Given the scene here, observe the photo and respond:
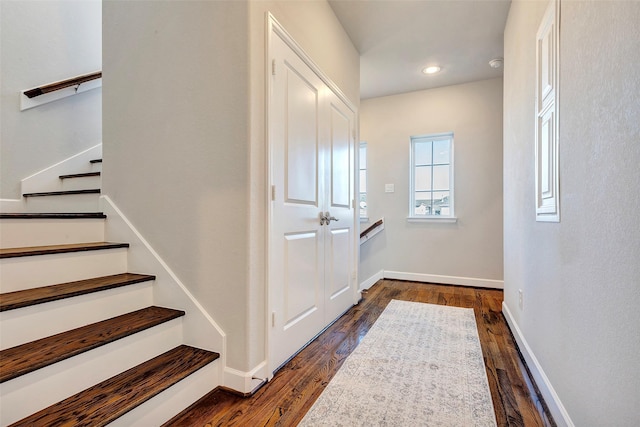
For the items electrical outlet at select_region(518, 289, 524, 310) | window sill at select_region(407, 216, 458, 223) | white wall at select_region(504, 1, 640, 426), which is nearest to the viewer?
white wall at select_region(504, 1, 640, 426)

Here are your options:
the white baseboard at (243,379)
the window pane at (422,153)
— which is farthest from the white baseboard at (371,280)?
the white baseboard at (243,379)

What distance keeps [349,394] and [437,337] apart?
A: 0.97m

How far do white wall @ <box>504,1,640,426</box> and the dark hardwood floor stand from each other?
184 mm

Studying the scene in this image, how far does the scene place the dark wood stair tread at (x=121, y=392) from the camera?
1013mm

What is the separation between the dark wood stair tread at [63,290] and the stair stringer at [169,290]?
8 centimetres

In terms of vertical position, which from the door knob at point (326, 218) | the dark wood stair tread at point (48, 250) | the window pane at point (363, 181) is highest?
the window pane at point (363, 181)

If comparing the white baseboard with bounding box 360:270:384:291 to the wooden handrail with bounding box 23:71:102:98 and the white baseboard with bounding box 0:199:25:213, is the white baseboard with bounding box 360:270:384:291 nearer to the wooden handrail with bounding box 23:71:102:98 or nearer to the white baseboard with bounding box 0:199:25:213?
the white baseboard with bounding box 0:199:25:213

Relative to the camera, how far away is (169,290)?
5.32 ft

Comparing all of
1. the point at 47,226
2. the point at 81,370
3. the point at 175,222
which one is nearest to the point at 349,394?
the point at 81,370

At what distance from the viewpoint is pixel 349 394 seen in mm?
1469

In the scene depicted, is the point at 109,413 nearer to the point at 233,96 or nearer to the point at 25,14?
the point at 233,96

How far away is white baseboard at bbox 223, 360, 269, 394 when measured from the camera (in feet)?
4.76

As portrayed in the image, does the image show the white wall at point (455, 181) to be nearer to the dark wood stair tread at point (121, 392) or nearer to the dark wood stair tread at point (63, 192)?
the dark wood stair tread at point (121, 392)

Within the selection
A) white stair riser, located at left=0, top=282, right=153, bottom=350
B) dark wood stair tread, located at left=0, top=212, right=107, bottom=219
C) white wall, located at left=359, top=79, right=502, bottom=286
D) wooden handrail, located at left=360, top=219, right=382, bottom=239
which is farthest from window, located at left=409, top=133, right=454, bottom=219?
dark wood stair tread, located at left=0, top=212, right=107, bottom=219
